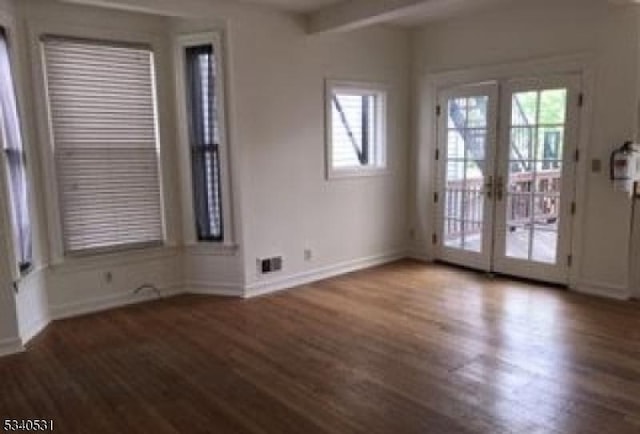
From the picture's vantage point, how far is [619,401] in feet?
8.95

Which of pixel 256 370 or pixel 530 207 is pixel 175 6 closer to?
pixel 256 370

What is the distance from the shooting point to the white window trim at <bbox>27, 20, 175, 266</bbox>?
3.90m

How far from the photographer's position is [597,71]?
4.34 m

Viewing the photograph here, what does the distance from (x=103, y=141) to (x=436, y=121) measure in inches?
140

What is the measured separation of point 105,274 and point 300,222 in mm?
1908

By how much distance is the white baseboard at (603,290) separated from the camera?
440cm

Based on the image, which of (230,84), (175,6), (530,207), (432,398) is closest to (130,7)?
(175,6)

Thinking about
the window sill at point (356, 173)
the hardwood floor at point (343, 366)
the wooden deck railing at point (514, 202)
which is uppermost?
the window sill at point (356, 173)

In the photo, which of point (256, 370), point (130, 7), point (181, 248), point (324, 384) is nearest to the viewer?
point (324, 384)

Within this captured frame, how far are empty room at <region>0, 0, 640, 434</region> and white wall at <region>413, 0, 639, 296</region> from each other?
0.02m

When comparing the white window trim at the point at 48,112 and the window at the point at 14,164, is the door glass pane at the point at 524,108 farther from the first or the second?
the window at the point at 14,164

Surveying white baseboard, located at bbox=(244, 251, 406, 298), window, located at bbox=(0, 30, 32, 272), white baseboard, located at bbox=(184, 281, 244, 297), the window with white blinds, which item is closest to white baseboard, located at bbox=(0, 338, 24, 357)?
window, located at bbox=(0, 30, 32, 272)

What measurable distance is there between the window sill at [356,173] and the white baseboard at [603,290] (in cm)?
234

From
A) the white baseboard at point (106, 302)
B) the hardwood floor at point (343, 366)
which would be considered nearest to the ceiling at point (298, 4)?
the hardwood floor at point (343, 366)
